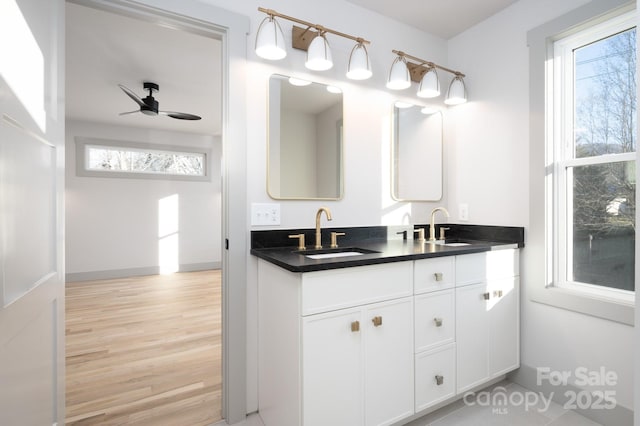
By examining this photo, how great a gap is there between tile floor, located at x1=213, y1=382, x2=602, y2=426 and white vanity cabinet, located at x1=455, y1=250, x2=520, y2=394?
0.45 feet

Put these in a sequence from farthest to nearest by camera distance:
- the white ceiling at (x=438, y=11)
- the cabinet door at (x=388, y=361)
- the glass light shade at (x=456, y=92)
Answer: the glass light shade at (x=456, y=92) → the white ceiling at (x=438, y=11) → the cabinet door at (x=388, y=361)

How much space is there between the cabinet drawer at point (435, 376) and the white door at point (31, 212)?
1599mm

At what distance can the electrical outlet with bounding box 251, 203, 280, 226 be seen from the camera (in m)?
1.77

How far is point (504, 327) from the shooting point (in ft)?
6.51

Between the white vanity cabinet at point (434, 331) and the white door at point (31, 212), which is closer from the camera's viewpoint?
the white door at point (31, 212)

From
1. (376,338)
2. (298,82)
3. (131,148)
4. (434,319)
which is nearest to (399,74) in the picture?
(298,82)

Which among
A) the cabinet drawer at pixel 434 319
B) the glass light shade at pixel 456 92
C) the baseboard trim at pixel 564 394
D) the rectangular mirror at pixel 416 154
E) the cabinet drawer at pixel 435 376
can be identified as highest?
the glass light shade at pixel 456 92

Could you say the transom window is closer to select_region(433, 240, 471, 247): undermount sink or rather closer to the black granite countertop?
the black granite countertop

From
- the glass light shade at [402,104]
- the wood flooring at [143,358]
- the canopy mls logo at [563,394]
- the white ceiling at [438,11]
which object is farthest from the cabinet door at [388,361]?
the white ceiling at [438,11]

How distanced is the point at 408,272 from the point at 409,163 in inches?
42.4

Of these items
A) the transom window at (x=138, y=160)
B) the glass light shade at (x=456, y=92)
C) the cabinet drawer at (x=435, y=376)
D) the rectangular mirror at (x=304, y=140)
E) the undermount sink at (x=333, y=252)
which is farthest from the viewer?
the transom window at (x=138, y=160)

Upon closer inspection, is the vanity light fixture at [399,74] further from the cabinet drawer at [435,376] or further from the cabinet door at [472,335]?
the cabinet drawer at [435,376]

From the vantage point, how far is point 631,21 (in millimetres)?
1657

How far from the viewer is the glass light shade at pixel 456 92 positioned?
2.34 meters
